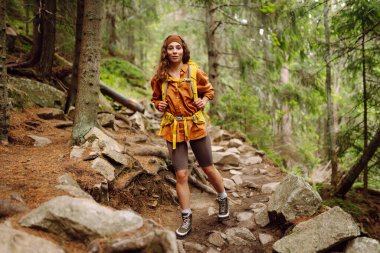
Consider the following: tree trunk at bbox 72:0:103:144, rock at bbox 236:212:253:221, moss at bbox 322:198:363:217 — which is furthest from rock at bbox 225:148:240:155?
tree trunk at bbox 72:0:103:144

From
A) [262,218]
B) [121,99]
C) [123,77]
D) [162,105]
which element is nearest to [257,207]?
[262,218]

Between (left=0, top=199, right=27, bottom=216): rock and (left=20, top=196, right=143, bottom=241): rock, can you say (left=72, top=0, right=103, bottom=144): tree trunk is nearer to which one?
(left=0, top=199, right=27, bottom=216): rock

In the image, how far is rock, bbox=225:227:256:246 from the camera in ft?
13.3

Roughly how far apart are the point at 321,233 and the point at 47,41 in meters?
7.95

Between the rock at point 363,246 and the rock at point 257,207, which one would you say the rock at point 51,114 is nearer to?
the rock at point 257,207

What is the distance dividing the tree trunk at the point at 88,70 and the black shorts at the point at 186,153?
6.52 feet

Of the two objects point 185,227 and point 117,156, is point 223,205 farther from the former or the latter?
point 117,156

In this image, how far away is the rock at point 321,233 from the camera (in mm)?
3391

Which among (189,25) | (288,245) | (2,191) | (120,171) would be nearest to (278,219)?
(288,245)

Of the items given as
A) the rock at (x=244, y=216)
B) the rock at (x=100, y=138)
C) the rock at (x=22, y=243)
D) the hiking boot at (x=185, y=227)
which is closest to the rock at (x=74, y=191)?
the rock at (x=22, y=243)

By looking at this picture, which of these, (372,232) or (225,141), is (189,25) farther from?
(372,232)

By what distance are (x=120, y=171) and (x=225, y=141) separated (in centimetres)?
542

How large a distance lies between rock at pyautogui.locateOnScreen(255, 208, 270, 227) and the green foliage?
33.4 feet

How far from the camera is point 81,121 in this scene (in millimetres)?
5340
